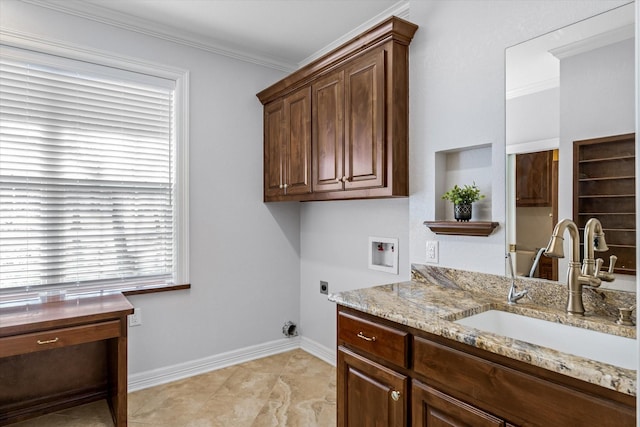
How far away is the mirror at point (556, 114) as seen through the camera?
1.41m

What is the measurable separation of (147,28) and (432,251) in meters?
2.44

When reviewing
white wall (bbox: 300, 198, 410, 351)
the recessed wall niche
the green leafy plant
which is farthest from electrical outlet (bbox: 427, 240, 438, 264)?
white wall (bbox: 300, 198, 410, 351)

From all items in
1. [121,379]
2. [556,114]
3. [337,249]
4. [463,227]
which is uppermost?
[556,114]

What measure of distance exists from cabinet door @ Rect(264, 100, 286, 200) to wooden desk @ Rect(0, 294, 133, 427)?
4.48 feet

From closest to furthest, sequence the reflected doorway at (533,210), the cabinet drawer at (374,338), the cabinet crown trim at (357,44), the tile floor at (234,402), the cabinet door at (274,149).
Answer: the cabinet drawer at (374,338) < the reflected doorway at (533,210) < the cabinet crown trim at (357,44) < the tile floor at (234,402) < the cabinet door at (274,149)

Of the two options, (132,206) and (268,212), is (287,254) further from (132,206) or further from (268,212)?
(132,206)

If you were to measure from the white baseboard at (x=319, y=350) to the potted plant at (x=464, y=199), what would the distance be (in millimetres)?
1687

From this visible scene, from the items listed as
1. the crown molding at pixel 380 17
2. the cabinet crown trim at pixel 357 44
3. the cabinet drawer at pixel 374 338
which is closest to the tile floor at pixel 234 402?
the cabinet drawer at pixel 374 338

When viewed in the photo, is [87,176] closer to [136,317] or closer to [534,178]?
[136,317]

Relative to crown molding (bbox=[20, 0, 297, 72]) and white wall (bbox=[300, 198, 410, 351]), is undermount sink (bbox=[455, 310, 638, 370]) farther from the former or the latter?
crown molding (bbox=[20, 0, 297, 72])

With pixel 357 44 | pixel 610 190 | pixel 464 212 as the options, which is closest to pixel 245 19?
pixel 357 44

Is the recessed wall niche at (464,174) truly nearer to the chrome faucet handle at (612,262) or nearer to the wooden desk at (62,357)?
the chrome faucet handle at (612,262)

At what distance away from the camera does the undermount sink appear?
128 cm

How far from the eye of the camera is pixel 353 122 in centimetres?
230
